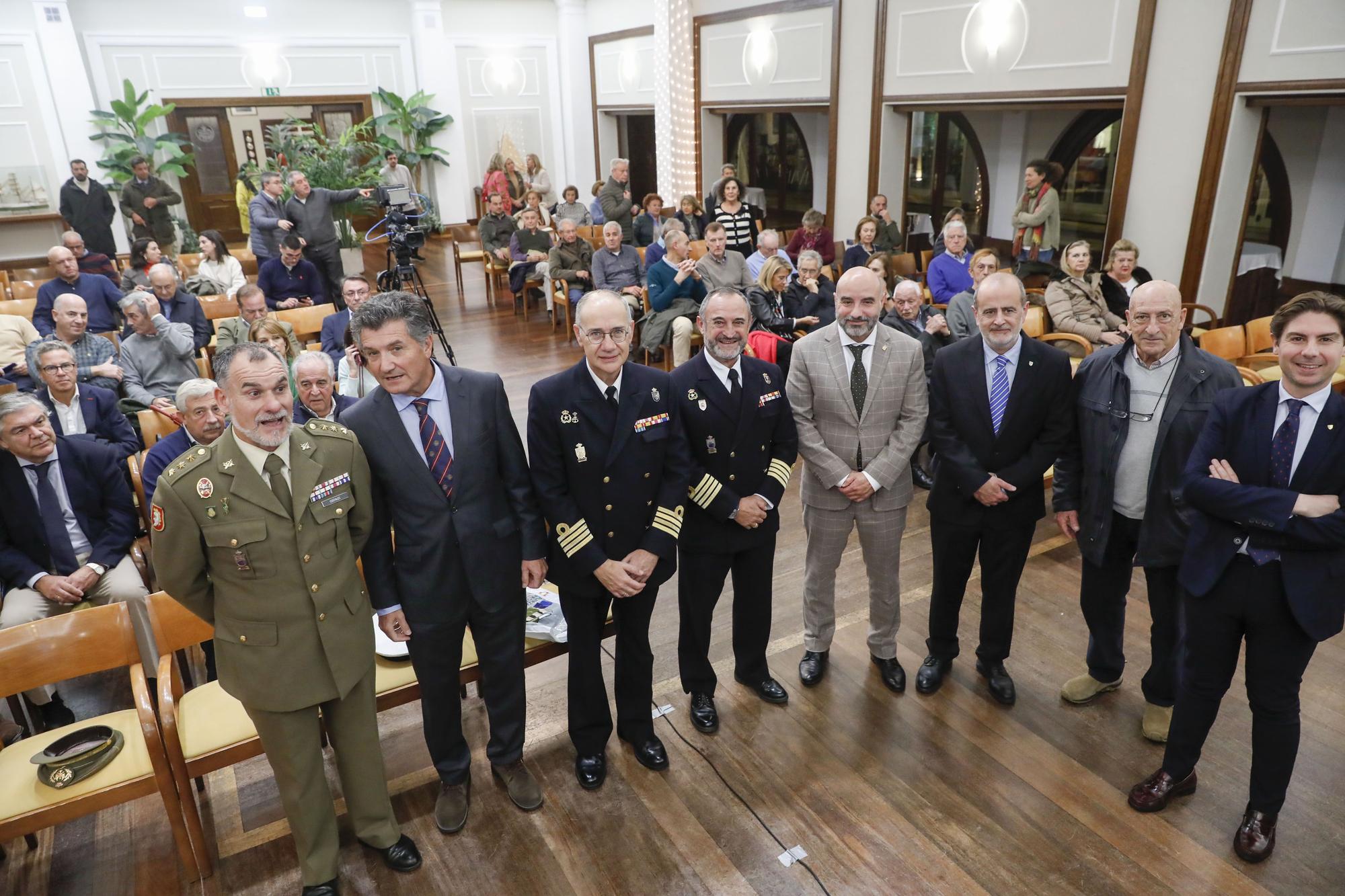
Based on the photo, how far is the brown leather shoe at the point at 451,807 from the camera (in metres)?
2.57

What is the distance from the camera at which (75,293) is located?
6016mm

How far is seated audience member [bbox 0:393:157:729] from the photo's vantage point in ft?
10.2

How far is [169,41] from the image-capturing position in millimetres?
12680

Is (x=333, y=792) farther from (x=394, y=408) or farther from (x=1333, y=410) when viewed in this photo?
(x=1333, y=410)

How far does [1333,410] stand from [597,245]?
891 centimetres

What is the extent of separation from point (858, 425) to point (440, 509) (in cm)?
148

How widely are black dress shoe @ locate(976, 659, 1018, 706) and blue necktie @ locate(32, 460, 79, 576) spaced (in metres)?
3.56

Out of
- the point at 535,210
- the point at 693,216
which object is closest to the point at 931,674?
the point at 693,216

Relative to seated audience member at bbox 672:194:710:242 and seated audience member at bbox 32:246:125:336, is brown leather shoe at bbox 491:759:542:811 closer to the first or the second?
seated audience member at bbox 32:246:125:336

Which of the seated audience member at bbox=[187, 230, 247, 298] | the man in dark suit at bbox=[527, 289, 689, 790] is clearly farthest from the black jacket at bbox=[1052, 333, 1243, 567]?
the seated audience member at bbox=[187, 230, 247, 298]

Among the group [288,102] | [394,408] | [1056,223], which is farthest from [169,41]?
[394,408]

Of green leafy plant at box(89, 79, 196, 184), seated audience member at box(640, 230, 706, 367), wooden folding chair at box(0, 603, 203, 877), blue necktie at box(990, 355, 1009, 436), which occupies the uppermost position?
green leafy plant at box(89, 79, 196, 184)

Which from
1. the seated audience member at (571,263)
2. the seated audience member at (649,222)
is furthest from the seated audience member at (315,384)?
the seated audience member at (649,222)

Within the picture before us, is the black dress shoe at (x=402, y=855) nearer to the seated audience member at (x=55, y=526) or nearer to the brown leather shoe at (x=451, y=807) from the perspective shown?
the brown leather shoe at (x=451, y=807)
